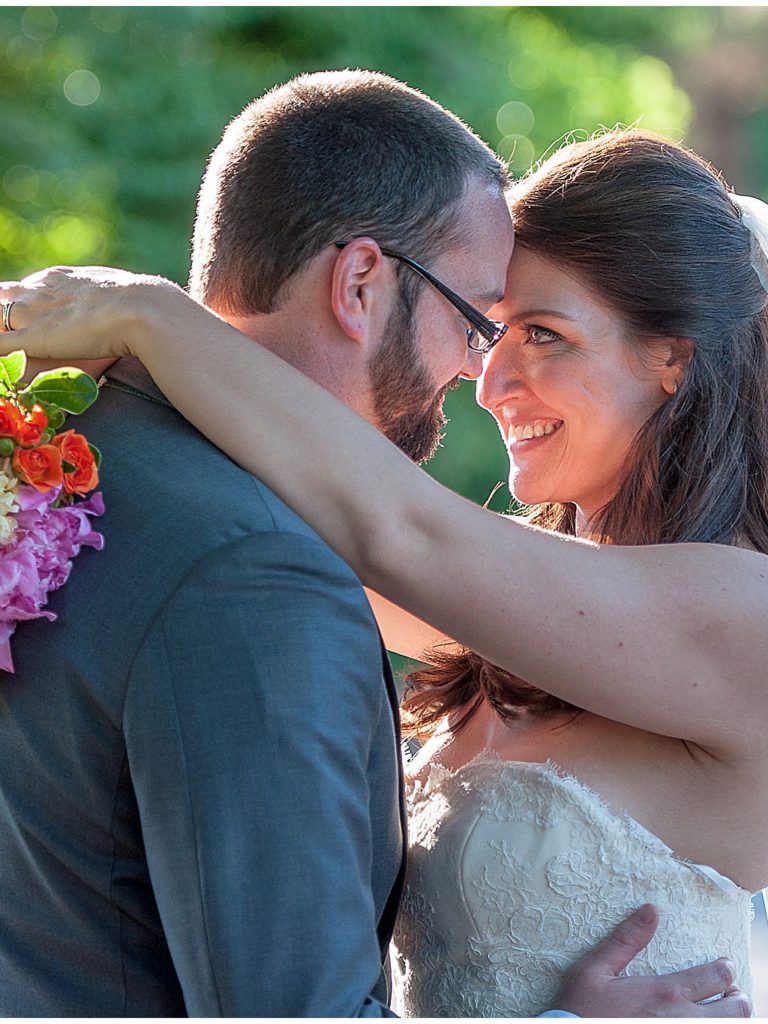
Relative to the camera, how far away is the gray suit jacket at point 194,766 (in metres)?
1.59

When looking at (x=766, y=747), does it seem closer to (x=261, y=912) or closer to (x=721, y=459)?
(x=721, y=459)

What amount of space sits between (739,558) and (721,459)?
45cm

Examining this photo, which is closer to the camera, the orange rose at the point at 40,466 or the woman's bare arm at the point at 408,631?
the orange rose at the point at 40,466

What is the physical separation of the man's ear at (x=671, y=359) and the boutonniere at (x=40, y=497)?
136cm

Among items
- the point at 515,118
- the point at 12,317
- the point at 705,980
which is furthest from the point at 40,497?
the point at 515,118

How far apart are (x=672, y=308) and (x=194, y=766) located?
5.20 feet

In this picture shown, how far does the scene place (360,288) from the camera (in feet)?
7.25

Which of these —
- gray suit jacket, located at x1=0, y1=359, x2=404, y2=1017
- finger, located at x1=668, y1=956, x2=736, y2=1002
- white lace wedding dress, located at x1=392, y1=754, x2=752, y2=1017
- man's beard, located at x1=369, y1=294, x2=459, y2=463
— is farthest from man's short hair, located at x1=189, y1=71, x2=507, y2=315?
finger, located at x1=668, y1=956, x2=736, y2=1002

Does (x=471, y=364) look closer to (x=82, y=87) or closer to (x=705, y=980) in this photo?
(x=705, y=980)

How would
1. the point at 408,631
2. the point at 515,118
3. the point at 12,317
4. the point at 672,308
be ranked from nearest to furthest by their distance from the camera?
the point at 12,317, the point at 672,308, the point at 408,631, the point at 515,118

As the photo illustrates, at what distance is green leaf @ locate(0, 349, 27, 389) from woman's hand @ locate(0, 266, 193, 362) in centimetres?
16

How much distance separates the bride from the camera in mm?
2006

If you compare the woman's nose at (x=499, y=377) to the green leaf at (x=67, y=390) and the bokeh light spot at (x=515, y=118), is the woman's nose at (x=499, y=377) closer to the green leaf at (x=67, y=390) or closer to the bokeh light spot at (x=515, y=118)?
the green leaf at (x=67, y=390)

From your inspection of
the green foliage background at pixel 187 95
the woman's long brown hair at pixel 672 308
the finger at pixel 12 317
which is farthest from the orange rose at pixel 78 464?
the green foliage background at pixel 187 95
